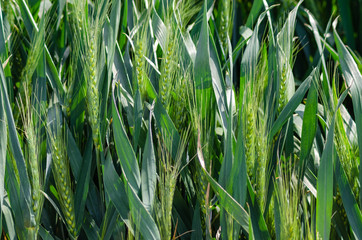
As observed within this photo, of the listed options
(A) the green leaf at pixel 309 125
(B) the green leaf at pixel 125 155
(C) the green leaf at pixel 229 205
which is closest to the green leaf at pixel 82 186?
(B) the green leaf at pixel 125 155

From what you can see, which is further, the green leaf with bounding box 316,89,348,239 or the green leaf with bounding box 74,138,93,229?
the green leaf with bounding box 74,138,93,229

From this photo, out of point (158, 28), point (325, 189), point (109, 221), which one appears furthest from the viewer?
point (158, 28)

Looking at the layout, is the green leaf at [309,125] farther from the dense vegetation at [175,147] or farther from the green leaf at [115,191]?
the green leaf at [115,191]

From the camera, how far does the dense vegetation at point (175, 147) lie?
72cm

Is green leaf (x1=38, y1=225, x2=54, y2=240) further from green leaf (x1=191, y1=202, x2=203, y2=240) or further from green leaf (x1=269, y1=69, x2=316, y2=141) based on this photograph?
green leaf (x1=269, y1=69, x2=316, y2=141)

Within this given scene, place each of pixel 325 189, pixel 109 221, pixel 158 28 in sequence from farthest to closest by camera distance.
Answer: pixel 158 28
pixel 109 221
pixel 325 189

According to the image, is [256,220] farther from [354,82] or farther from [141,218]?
[354,82]

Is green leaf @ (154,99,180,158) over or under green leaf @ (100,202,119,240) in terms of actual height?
over

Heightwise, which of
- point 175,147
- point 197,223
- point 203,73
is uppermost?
point 203,73

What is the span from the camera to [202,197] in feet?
2.51

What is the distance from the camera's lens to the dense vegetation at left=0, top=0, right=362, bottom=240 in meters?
0.72

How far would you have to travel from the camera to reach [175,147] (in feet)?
2.73

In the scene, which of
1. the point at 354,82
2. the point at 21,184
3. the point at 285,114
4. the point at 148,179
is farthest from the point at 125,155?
the point at 354,82

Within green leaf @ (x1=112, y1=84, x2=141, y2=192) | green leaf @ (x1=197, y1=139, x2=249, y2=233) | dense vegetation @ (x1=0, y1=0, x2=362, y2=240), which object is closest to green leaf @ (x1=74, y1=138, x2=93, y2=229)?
dense vegetation @ (x1=0, y1=0, x2=362, y2=240)
